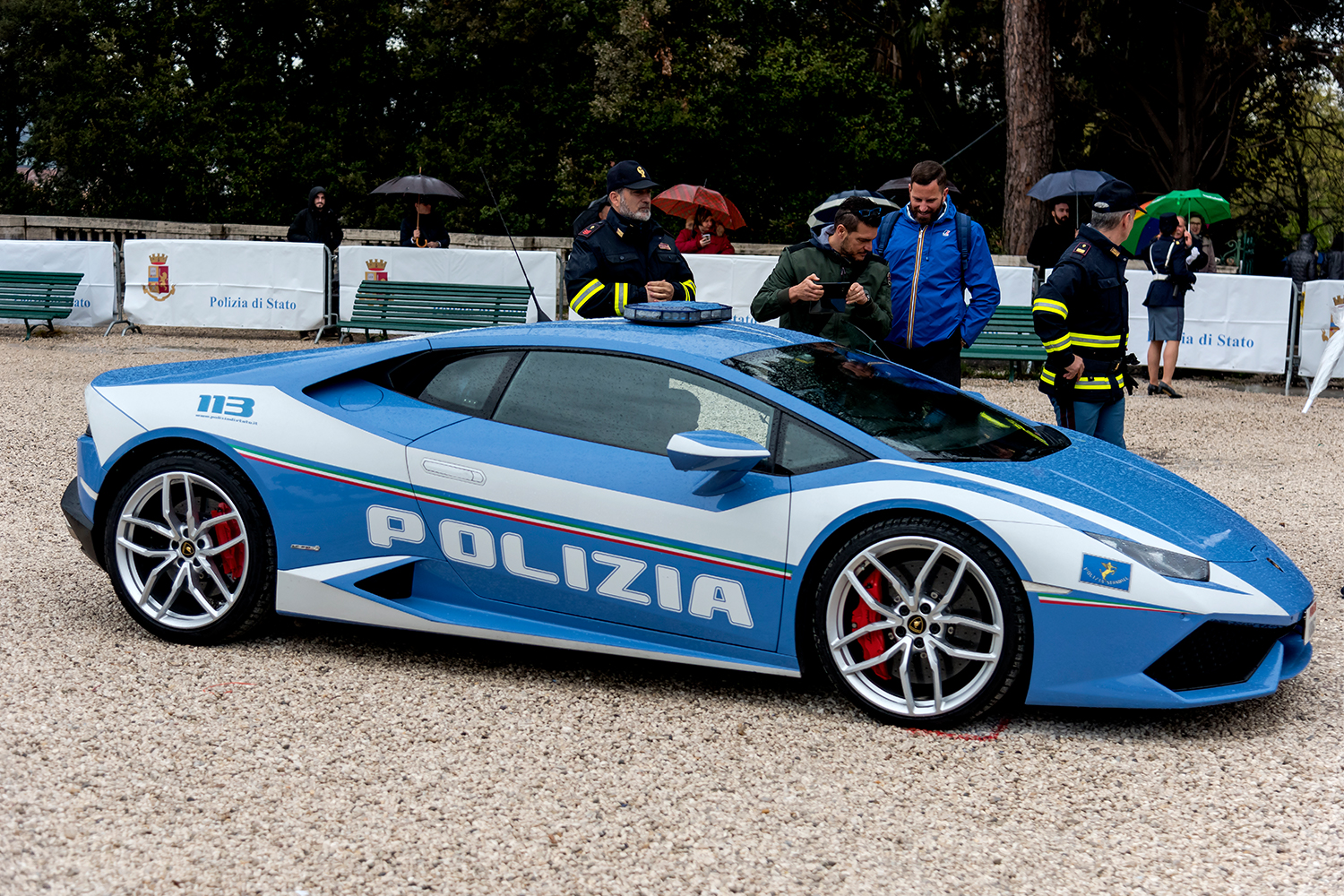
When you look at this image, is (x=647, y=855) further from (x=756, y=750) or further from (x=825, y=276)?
(x=825, y=276)

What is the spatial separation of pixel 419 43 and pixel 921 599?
83.3 ft

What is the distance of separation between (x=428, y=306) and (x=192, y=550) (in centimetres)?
1069

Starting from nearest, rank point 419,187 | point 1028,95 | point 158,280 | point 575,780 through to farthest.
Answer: point 575,780 < point 158,280 < point 419,187 < point 1028,95

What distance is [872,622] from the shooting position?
156 inches

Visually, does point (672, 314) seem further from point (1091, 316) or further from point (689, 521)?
point (1091, 316)

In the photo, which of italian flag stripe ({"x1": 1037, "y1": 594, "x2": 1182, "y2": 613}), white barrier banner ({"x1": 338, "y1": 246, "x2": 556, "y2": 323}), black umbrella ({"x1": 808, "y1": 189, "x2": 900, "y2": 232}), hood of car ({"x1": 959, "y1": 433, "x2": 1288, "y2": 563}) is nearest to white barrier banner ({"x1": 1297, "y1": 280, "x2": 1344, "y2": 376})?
white barrier banner ({"x1": 338, "y1": 246, "x2": 556, "y2": 323})

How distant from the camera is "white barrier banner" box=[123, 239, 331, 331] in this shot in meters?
15.2

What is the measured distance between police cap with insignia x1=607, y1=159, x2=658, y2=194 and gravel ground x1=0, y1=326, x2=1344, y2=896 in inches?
104

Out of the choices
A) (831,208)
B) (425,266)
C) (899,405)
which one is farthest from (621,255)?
(425,266)

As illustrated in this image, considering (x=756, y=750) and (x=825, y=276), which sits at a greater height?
(x=825, y=276)

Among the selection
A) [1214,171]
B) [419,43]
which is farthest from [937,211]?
[419,43]

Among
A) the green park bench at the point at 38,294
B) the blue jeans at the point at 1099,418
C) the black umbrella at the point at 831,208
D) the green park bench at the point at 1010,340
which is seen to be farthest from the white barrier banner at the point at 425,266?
the blue jeans at the point at 1099,418

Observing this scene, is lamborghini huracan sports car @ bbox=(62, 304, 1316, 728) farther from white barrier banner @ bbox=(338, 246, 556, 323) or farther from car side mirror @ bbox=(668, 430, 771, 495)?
white barrier banner @ bbox=(338, 246, 556, 323)

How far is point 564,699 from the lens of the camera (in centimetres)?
422
